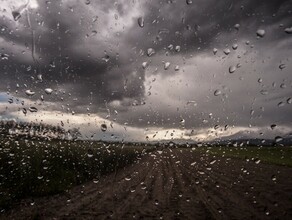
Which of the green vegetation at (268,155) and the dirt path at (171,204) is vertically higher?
the green vegetation at (268,155)

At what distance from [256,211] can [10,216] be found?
7988mm

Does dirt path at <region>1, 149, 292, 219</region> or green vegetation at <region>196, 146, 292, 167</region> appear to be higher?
green vegetation at <region>196, 146, 292, 167</region>

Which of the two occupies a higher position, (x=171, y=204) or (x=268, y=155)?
(x=268, y=155)

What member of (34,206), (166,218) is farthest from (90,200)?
(166,218)

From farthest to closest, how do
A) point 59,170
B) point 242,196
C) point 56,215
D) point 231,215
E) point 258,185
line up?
1. point 59,170
2. point 258,185
3. point 242,196
4. point 56,215
5. point 231,215

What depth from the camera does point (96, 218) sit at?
9.38 meters

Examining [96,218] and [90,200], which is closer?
[96,218]

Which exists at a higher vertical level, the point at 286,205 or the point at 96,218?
the point at 286,205

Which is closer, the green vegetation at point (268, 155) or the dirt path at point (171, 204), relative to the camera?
the dirt path at point (171, 204)

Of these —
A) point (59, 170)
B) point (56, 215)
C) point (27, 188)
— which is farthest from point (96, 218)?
point (59, 170)

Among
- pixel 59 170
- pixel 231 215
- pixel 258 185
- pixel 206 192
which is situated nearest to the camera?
pixel 231 215

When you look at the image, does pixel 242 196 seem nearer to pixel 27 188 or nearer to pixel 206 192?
pixel 206 192

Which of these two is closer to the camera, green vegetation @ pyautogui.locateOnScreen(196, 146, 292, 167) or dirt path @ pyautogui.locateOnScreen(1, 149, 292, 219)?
dirt path @ pyautogui.locateOnScreen(1, 149, 292, 219)

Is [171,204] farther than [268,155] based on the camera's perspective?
No
